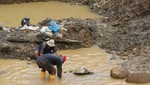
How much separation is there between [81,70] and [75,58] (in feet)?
5.98

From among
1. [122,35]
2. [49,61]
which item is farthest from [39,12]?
[49,61]

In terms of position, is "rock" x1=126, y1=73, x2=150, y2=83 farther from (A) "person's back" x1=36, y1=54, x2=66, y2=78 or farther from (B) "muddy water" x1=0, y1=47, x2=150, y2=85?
(A) "person's back" x1=36, y1=54, x2=66, y2=78

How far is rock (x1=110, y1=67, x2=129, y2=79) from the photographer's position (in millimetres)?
10289

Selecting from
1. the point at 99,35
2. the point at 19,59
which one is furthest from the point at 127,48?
the point at 19,59

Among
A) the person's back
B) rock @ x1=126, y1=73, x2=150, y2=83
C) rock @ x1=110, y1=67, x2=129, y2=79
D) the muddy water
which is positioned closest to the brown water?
the muddy water

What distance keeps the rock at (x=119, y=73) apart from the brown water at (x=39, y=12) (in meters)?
9.79

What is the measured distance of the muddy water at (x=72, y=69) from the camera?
1037 cm

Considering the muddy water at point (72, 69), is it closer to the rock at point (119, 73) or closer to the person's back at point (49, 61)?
the rock at point (119, 73)

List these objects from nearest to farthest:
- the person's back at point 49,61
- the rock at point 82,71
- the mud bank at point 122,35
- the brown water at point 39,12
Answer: the person's back at point 49,61, the rock at point 82,71, the mud bank at point 122,35, the brown water at point 39,12

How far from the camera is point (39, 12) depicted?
22656mm

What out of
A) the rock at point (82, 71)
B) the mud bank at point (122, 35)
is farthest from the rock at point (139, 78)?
the rock at point (82, 71)

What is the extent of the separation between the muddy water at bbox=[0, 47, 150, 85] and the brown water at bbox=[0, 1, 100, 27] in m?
7.07

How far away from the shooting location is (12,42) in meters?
13.6

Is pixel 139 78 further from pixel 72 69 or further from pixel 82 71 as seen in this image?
pixel 72 69
